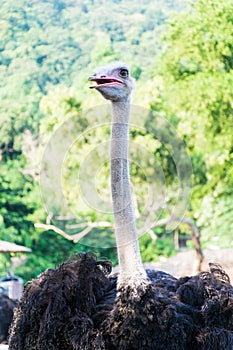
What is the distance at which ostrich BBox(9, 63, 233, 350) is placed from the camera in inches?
138

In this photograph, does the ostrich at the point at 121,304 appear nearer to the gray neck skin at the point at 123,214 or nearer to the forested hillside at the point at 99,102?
the gray neck skin at the point at 123,214

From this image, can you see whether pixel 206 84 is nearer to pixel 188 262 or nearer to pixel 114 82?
pixel 188 262

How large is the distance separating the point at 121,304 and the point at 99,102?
1220 cm

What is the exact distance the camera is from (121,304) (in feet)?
11.6

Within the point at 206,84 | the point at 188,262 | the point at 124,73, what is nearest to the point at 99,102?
the point at 206,84

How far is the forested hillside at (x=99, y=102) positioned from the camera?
14.6 m

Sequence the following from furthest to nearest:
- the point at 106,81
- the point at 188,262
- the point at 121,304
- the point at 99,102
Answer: the point at 188,262 → the point at 99,102 → the point at 106,81 → the point at 121,304

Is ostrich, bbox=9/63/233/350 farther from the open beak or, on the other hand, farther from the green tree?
the green tree

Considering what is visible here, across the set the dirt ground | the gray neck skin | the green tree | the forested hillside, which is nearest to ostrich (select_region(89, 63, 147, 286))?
the gray neck skin

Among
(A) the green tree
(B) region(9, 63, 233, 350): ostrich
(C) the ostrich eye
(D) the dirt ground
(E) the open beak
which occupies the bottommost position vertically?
(B) region(9, 63, 233, 350): ostrich

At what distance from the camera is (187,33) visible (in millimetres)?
15023

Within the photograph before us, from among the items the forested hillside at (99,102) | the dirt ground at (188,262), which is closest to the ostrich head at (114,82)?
the forested hillside at (99,102)

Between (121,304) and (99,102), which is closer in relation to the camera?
(121,304)

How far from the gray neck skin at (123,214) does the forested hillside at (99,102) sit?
319 cm
